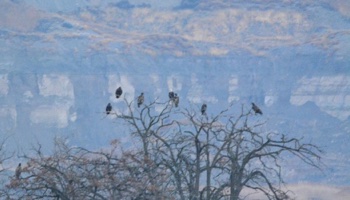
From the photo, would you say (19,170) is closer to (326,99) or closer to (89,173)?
(89,173)

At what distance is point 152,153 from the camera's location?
1672 cm

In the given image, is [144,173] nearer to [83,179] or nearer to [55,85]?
[83,179]

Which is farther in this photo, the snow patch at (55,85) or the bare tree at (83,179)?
the snow patch at (55,85)

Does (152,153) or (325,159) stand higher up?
(325,159)

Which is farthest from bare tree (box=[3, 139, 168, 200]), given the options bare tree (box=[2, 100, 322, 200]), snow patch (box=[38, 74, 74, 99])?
snow patch (box=[38, 74, 74, 99])

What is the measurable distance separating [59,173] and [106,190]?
757 mm

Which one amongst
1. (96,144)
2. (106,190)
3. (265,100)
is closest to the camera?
(106,190)

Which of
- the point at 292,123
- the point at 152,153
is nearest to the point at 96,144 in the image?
the point at 292,123

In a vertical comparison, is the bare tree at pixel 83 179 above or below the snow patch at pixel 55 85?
below

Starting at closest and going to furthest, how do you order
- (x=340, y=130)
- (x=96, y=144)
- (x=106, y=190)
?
(x=106, y=190) < (x=96, y=144) < (x=340, y=130)

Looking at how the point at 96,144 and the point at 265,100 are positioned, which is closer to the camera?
the point at 96,144

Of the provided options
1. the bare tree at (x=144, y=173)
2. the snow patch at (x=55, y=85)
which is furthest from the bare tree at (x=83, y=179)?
the snow patch at (x=55, y=85)

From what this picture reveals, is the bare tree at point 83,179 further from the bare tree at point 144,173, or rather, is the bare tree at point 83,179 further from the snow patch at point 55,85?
the snow patch at point 55,85

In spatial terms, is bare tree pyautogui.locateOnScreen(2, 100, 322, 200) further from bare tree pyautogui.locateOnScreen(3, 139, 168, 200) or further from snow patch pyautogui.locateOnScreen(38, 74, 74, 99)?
snow patch pyautogui.locateOnScreen(38, 74, 74, 99)
